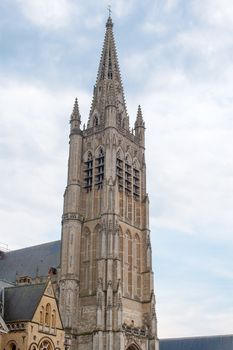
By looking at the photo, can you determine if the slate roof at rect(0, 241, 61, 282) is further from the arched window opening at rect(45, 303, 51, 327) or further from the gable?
the arched window opening at rect(45, 303, 51, 327)

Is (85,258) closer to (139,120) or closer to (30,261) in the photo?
(30,261)

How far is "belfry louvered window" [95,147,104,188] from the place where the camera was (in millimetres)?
68812

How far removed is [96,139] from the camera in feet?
236

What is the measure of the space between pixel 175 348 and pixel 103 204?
27358 mm

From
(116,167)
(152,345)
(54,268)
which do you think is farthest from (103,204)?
(152,345)

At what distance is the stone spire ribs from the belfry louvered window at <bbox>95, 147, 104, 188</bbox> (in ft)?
17.3

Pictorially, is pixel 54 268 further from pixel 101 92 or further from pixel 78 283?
pixel 101 92

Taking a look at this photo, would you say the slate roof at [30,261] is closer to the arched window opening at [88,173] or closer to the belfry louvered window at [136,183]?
the arched window opening at [88,173]

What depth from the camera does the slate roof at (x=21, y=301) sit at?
42059 mm

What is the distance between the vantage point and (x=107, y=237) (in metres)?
63.2

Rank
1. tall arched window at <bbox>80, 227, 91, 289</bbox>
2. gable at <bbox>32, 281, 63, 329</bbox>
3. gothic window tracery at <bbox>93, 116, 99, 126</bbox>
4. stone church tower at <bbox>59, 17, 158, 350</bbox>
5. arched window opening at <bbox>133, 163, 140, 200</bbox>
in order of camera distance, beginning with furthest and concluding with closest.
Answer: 1. gothic window tracery at <bbox>93, 116, 99, 126</bbox>
2. arched window opening at <bbox>133, 163, 140, 200</bbox>
3. tall arched window at <bbox>80, 227, 91, 289</bbox>
4. stone church tower at <bbox>59, 17, 158, 350</bbox>
5. gable at <bbox>32, 281, 63, 329</bbox>

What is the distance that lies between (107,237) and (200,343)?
2555cm

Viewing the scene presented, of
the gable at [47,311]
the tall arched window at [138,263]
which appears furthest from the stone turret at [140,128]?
the gable at [47,311]

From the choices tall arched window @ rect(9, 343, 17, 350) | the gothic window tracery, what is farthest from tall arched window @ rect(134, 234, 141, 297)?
tall arched window @ rect(9, 343, 17, 350)
